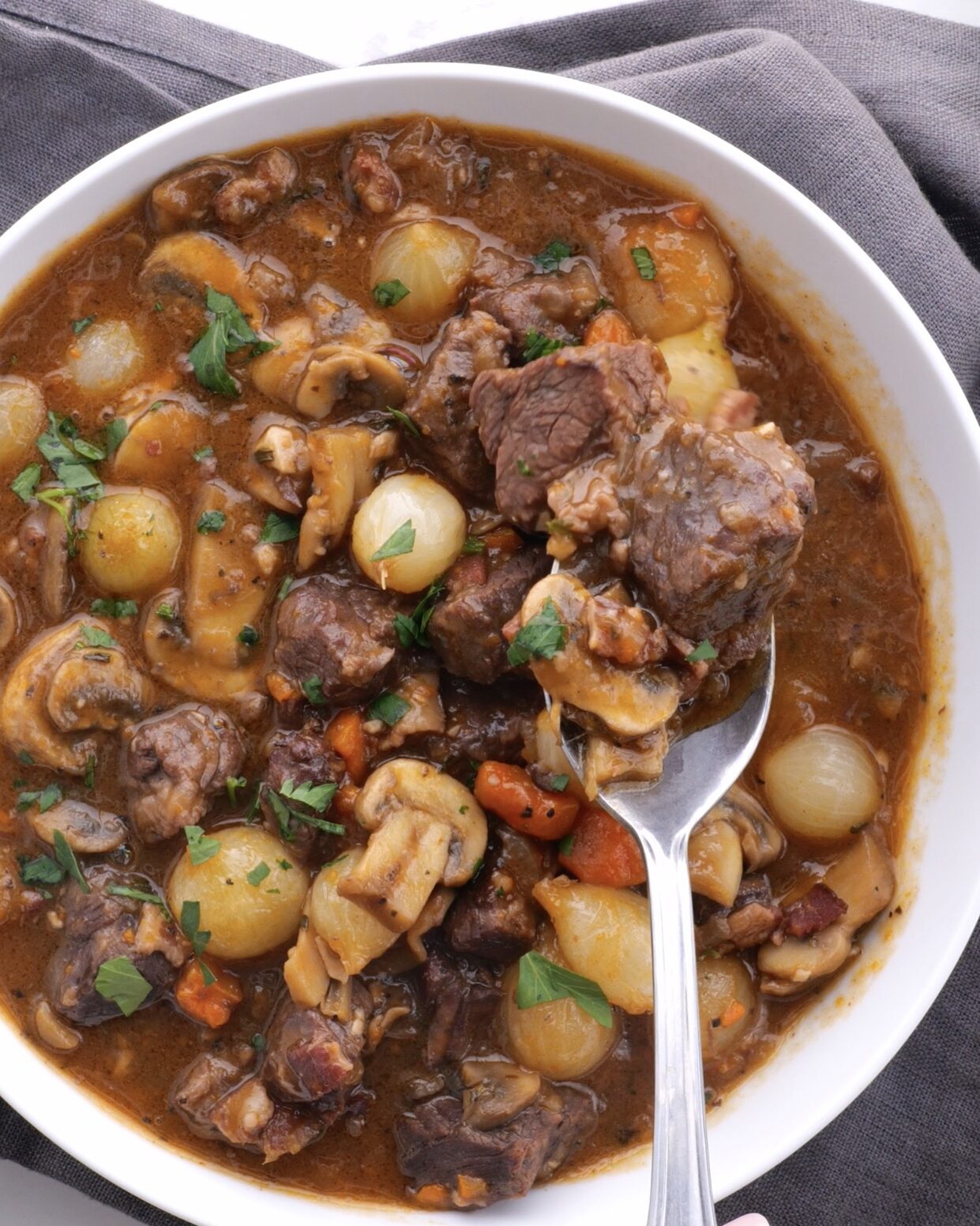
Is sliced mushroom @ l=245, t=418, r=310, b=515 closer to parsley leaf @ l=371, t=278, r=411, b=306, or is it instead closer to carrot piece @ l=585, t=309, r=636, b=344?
parsley leaf @ l=371, t=278, r=411, b=306

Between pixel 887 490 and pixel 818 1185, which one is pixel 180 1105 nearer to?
pixel 818 1185

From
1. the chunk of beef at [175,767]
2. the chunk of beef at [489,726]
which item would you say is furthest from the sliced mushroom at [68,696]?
the chunk of beef at [489,726]

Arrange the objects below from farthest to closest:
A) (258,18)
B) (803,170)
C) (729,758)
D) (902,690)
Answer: (258,18), (803,170), (902,690), (729,758)

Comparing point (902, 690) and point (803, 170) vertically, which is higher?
point (803, 170)

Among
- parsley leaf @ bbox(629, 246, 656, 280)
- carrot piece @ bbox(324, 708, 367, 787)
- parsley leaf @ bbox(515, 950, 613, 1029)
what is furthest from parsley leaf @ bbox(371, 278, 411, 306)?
parsley leaf @ bbox(515, 950, 613, 1029)

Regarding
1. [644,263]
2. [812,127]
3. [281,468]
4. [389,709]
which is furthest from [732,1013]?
[812,127]

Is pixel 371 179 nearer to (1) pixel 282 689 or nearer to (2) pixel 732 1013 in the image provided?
(1) pixel 282 689

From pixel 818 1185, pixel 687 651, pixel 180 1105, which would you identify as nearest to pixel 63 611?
pixel 180 1105
